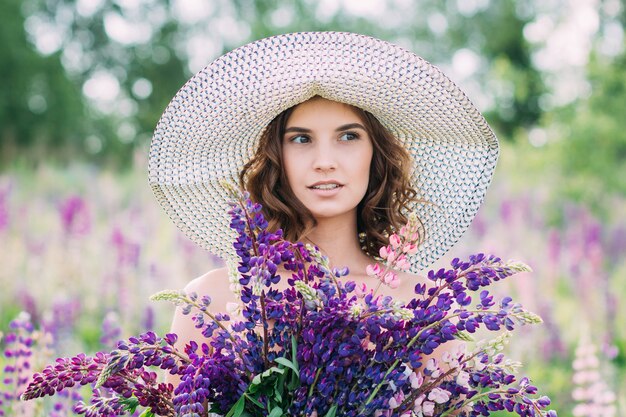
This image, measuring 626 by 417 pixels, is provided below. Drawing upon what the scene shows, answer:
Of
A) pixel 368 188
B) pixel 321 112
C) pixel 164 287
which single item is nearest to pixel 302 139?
pixel 321 112

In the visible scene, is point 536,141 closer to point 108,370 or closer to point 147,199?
point 147,199

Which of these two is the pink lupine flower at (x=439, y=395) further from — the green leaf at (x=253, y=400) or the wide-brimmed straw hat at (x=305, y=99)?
the wide-brimmed straw hat at (x=305, y=99)

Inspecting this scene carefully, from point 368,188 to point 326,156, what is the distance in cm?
39

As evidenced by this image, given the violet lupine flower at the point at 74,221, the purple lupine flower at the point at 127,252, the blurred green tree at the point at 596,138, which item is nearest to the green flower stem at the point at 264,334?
the purple lupine flower at the point at 127,252

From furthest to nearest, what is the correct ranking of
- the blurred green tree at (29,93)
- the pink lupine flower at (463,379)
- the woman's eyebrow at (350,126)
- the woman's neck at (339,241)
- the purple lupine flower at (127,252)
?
the blurred green tree at (29,93) → the purple lupine flower at (127,252) → the woman's neck at (339,241) → the woman's eyebrow at (350,126) → the pink lupine flower at (463,379)

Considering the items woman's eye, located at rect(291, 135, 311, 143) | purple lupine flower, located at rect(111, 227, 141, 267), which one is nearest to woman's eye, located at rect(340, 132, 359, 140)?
woman's eye, located at rect(291, 135, 311, 143)

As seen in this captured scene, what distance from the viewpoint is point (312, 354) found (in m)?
1.64

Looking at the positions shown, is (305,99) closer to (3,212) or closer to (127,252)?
(127,252)

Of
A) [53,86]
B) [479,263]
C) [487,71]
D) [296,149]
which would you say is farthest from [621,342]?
[487,71]

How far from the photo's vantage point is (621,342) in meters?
5.98

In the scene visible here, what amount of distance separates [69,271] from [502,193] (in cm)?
534

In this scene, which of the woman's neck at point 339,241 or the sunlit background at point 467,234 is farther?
the sunlit background at point 467,234

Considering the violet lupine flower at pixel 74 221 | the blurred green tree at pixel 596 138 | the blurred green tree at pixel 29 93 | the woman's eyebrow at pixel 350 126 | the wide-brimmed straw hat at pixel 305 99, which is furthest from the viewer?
the blurred green tree at pixel 29 93

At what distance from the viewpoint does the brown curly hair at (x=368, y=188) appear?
8.55 ft
